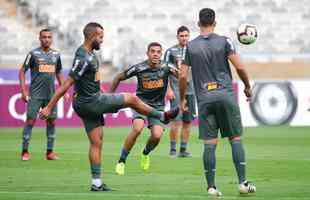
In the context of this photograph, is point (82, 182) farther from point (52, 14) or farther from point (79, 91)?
point (52, 14)

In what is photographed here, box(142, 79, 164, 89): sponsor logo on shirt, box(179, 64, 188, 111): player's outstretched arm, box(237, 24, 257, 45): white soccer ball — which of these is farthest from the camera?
box(142, 79, 164, 89): sponsor logo on shirt

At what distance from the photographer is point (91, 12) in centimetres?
3391

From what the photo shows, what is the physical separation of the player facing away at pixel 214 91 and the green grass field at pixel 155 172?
498 millimetres

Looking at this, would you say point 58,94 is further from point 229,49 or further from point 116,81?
point 116,81

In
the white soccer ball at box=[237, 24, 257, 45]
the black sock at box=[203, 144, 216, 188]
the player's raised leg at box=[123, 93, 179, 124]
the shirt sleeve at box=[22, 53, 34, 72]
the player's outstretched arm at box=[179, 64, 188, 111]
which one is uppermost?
the white soccer ball at box=[237, 24, 257, 45]

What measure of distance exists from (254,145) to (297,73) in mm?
11036

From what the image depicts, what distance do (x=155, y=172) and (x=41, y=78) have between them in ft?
13.5

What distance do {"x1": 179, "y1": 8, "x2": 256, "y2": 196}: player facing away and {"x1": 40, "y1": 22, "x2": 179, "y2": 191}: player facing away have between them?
3.31ft

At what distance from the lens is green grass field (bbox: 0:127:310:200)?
11.7 m

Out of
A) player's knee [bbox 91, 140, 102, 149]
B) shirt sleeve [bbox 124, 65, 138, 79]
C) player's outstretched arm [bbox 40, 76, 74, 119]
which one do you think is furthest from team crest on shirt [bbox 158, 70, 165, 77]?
player's outstretched arm [bbox 40, 76, 74, 119]

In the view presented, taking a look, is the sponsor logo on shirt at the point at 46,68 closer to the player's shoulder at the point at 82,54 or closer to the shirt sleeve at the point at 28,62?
the shirt sleeve at the point at 28,62

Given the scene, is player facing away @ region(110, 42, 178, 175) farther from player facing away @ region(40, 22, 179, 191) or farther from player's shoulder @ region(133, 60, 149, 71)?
player facing away @ region(40, 22, 179, 191)

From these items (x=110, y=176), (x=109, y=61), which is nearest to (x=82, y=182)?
(x=110, y=176)

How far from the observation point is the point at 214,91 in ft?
37.9
